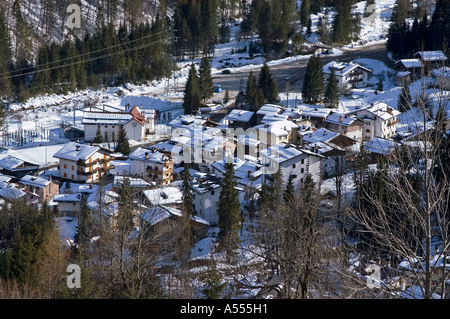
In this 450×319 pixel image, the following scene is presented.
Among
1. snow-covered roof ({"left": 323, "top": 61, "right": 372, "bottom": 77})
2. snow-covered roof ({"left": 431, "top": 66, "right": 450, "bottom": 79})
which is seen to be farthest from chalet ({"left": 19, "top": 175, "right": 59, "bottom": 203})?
snow-covered roof ({"left": 431, "top": 66, "right": 450, "bottom": 79})

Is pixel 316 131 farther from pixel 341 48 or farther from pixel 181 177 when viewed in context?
pixel 341 48

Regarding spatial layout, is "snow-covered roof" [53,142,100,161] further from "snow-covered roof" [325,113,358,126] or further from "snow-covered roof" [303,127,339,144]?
"snow-covered roof" [325,113,358,126]

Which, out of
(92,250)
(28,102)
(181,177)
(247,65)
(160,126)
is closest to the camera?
(92,250)

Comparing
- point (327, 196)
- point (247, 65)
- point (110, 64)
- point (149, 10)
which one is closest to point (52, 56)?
point (110, 64)

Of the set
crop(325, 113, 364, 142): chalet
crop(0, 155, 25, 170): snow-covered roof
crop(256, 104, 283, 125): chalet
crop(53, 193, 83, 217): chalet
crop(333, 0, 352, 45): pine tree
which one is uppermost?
crop(333, 0, 352, 45): pine tree

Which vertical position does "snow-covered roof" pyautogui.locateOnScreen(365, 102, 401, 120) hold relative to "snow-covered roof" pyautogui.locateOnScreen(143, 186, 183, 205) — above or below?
above

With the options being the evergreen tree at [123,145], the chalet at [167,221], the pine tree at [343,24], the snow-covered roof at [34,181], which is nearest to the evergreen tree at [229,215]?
the chalet at [167,221]
